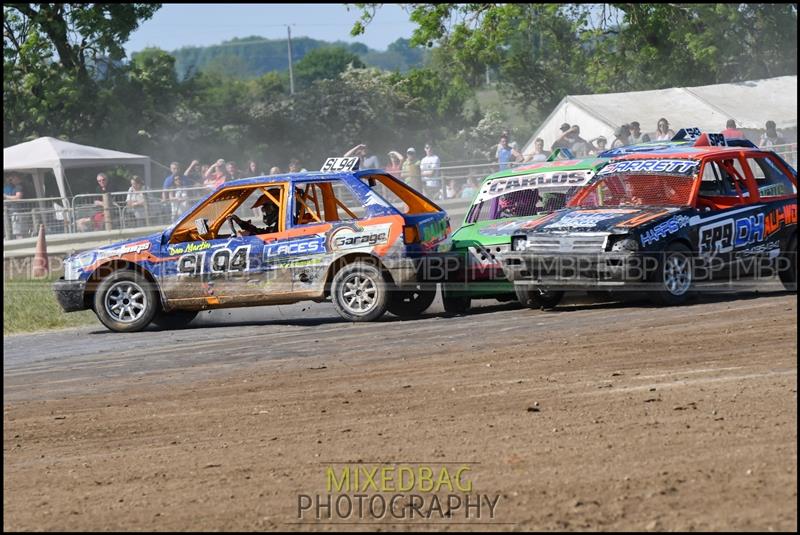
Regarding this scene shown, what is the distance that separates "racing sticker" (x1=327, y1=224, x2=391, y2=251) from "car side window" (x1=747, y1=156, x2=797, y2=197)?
12.9 ft

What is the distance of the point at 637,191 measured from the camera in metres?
12.6

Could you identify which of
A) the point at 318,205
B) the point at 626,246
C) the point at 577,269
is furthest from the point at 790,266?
the point at 318,205

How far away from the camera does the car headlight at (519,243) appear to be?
12156 mm

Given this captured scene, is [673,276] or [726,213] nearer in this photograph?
[673,276]

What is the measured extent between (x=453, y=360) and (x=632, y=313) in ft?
8.64

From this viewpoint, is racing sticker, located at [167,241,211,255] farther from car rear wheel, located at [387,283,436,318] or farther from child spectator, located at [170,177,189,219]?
child spectator, located at [170,177,189,219]

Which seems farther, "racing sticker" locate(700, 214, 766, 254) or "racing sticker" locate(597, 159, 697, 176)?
"racing sticker" locate(597, 159, 697, 176)

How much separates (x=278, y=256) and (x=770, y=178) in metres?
5.27

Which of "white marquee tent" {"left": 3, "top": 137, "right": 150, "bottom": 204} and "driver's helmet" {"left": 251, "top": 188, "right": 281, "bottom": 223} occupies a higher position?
"white marquee tent" {"left": 3, "top": 137, "right": 150, "bottom": 204}

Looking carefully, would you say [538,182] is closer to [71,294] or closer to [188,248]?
[188,248]

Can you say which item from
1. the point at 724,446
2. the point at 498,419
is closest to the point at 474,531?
the point at 724,446

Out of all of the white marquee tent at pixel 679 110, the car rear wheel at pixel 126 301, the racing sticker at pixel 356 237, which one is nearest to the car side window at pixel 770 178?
the racing sticker at pixel 356 237

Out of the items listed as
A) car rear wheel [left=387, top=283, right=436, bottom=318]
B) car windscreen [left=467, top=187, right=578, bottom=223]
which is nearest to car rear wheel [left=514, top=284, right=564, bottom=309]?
car rear wheel [left=387, top=283, right=436, bottom=318]

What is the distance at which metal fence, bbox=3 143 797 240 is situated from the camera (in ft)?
75.3
